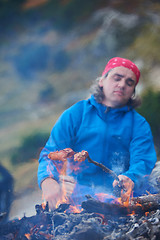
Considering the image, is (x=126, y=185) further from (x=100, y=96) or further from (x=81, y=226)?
(x=100, y=96)

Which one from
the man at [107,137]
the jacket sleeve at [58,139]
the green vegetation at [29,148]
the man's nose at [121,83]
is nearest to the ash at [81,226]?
the man at [107,137]

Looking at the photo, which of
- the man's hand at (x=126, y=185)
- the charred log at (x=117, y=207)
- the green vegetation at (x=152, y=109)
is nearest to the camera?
the charred log at (x=117, y=207)

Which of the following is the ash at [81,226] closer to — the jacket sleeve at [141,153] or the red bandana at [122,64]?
the jacket sleeve at [141,153]

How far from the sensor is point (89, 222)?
1.74 m

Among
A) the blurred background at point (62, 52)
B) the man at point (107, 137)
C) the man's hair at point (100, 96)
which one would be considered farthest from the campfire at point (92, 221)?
the blurred background at point (62, 52)

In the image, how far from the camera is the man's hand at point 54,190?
1.98 m

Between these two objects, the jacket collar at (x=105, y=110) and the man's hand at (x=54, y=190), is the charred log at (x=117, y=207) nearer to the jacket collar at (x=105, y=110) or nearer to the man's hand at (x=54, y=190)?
the man's hand at (x=54, y=190)

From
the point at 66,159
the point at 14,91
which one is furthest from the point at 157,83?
the point at 14,91

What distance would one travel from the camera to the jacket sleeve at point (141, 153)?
2.06 m

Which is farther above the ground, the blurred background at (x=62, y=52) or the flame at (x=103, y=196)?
the blurred background at (x=62, y=52)

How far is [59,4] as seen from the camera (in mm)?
2580

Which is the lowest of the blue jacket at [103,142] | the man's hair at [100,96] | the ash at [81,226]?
the ash at [81,226]

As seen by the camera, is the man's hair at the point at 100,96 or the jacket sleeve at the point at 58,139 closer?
the jacket sleeve at the point at 58,139

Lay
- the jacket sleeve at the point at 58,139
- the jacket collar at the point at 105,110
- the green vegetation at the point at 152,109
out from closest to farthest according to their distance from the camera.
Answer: the jacket sleeve at the point at 58,139, the jacket collar at the point at 105,110, the green vegetation at the point at 152,109
